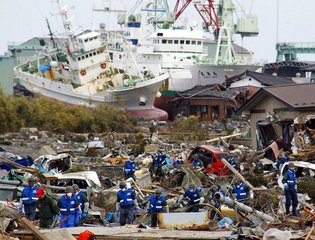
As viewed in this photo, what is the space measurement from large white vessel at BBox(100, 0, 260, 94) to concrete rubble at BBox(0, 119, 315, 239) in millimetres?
34655

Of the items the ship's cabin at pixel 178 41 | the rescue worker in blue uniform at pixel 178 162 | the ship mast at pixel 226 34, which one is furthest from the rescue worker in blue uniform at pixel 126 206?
the ship mast at pixel 226 34

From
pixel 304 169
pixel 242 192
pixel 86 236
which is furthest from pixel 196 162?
pixel 86 236

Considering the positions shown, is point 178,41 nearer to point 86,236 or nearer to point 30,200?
point 30,200

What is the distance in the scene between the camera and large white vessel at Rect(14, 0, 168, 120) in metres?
56.8

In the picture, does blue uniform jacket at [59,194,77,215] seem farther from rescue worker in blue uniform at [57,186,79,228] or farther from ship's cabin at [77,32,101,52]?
ship's cabin at [77,32,101,52]

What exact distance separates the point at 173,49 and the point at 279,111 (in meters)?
41.2

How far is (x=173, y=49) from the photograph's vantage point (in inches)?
2598

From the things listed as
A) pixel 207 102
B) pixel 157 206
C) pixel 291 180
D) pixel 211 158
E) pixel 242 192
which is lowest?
pixel 207 102

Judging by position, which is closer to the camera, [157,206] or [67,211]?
[67,211]

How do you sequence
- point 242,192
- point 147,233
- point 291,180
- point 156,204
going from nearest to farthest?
1. point 147,233
2. point 156,204
3. point 291,180
4. point 242,192

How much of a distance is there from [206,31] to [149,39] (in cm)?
Result: 927

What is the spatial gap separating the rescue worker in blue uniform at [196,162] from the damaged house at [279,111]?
124 inches

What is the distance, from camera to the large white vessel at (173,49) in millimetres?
63500

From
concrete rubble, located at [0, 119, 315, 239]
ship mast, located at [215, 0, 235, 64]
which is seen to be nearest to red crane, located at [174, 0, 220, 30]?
ship mast, located at [215, 0, 235, 64]
